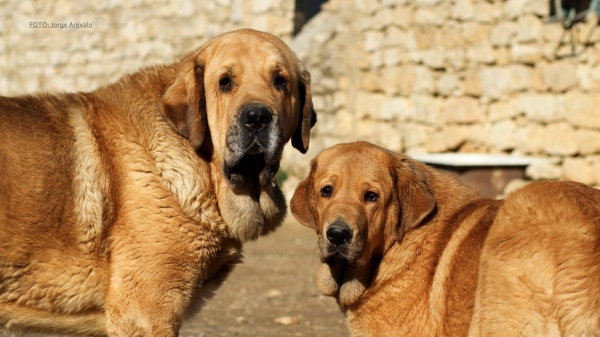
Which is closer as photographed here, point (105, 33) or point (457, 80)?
point (457, 80)

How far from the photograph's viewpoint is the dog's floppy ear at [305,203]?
5.31 meters

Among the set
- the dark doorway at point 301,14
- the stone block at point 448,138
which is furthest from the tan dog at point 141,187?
the dark doorway at point 301,14

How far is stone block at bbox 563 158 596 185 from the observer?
11.0 m

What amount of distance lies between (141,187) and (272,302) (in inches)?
155

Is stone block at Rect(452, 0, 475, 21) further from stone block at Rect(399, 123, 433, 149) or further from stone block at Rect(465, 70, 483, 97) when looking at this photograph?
stone block at Rect(399, 123, 433, 149)

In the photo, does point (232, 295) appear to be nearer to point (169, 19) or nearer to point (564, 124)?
point (564, 124)

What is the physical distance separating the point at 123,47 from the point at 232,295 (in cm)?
1066

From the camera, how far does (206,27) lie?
16.0 meters

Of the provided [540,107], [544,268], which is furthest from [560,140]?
[544,268]

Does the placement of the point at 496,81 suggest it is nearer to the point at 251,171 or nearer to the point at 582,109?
the point at 582,109

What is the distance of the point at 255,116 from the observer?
16.1ft

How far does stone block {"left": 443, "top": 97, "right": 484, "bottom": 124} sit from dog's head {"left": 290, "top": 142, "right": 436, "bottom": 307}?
745 centimetres

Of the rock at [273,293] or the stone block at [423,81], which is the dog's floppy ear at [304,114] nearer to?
the rock at [273,293]

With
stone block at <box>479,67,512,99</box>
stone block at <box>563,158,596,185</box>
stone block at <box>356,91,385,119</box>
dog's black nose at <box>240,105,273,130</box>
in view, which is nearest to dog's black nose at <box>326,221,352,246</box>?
dog's black nose at <box>240,105,273,130</box>
